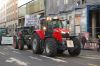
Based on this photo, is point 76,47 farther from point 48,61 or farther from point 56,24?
point 48,61

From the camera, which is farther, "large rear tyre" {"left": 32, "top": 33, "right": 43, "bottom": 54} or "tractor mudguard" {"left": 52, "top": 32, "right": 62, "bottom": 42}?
"large rear tyre" {"left": 32, "top": 33, "right": 43, "bottom": 54}

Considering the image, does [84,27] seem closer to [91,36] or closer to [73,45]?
[91,36]

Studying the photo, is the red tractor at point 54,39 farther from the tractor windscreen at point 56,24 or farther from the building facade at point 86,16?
the building facade at point 86,16

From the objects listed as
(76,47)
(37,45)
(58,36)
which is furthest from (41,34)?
(76,47)

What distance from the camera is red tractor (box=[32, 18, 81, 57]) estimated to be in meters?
21.5

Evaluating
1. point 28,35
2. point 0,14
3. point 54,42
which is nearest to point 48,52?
point 54,42

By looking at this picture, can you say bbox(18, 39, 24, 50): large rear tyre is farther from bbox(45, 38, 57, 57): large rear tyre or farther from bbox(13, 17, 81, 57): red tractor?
bbox(45, 38, 57, 57): large rear tyre

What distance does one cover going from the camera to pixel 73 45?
72.2 ft

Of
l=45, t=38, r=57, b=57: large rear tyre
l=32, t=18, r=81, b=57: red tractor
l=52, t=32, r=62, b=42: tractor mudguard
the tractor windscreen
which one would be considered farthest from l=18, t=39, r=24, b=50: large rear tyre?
l=52, t=32, r=62, b=42: tractor mudguard

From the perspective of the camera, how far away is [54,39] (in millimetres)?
21578

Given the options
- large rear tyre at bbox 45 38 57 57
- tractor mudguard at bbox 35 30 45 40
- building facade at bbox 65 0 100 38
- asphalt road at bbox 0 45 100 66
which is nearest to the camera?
asphalt road at bbox 0 45 100 66

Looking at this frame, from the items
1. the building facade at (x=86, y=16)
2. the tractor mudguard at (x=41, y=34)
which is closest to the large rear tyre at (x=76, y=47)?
the tractor mudguard at (x=41, y=34)

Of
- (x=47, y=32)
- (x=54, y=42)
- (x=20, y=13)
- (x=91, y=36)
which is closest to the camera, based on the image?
(x=54, y=42)

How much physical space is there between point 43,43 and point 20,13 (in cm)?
5992
